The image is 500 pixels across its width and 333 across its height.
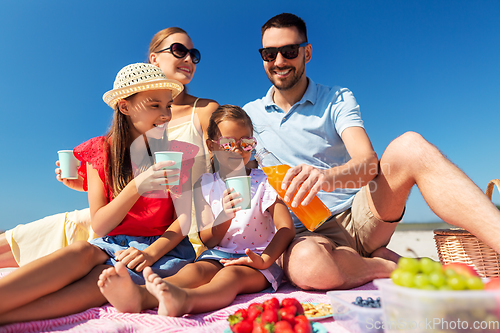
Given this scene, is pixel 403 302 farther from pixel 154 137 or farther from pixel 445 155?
pixel 154 137

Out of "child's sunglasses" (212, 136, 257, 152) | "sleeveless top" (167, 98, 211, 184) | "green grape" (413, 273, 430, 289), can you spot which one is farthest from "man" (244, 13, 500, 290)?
"green grape" (413, 273, 430, 289)

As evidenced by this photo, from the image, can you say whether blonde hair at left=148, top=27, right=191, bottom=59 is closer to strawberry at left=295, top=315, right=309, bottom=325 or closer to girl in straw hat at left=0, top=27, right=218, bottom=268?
girl in straw hat at left=0, top=27, right=218, bottom=268

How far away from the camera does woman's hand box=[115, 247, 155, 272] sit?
1.97 m

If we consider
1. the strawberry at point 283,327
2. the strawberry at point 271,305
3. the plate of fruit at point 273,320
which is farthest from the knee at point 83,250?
the strawberry at point 283,327

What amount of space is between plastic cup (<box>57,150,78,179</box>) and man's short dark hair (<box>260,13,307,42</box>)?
6.93 feet

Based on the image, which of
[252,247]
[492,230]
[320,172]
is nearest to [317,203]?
[320,172]

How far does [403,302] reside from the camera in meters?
1.01

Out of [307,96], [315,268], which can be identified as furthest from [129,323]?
[307,96]

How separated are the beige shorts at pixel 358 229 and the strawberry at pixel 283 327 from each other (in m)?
1.19

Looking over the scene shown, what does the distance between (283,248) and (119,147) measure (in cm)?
139

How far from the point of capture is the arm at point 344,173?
74.7 inches

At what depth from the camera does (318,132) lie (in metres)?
2.85

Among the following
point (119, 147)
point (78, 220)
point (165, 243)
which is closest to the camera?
point (165, 243)

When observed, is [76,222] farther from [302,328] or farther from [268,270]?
[302,328]
